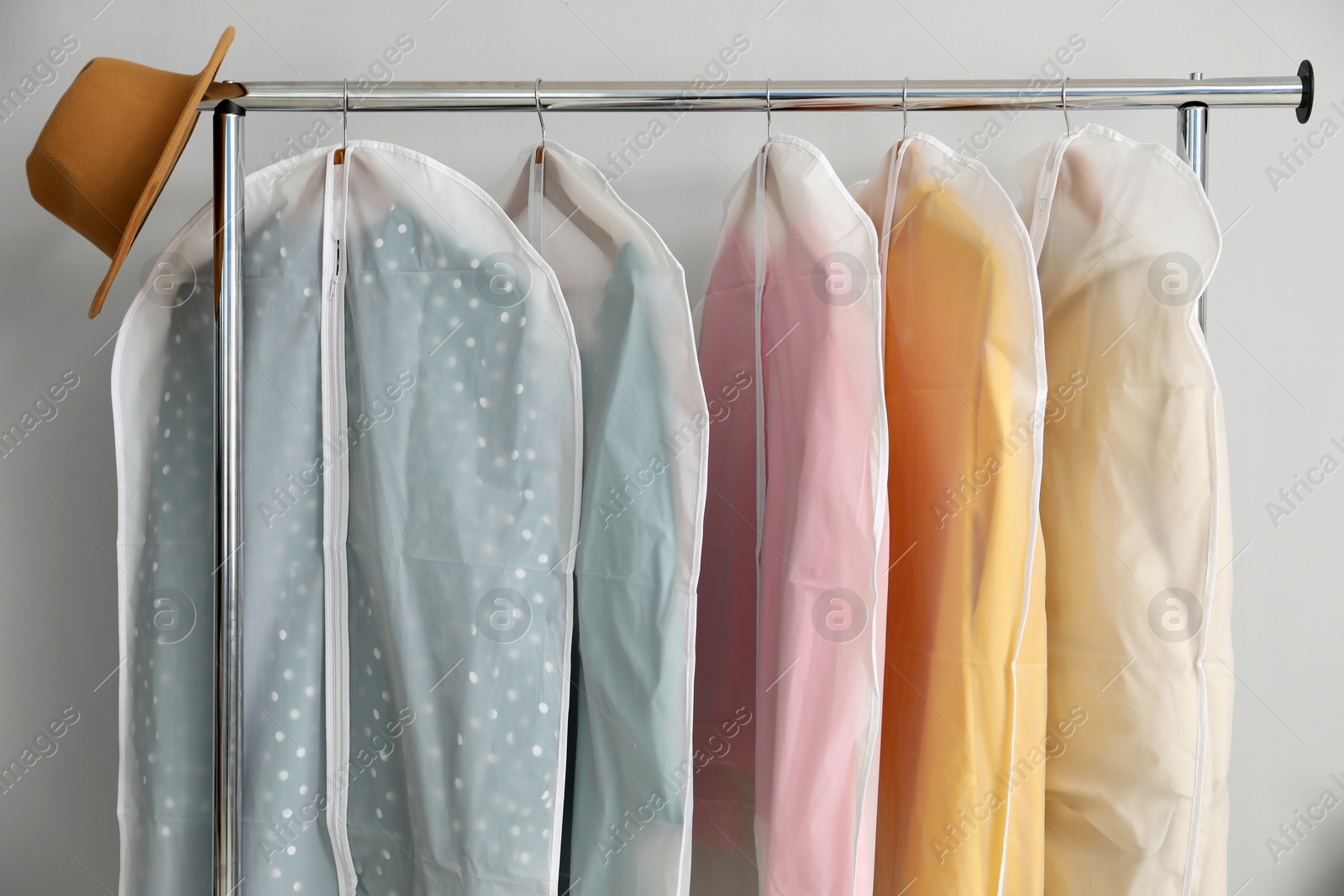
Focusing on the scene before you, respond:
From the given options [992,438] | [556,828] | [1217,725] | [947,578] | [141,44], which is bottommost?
[556,828]

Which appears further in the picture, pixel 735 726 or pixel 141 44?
pixel 141 44

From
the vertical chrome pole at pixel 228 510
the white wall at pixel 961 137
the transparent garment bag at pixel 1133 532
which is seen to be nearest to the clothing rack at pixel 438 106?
the vertical chrome pole at pixel 228 510

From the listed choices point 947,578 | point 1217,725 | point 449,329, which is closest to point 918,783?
point 947,578

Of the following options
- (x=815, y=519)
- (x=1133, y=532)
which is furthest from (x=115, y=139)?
(x=1133, y=532)

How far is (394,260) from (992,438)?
56 centimetres

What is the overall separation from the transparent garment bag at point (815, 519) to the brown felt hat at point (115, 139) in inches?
21.5

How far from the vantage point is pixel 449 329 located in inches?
30.2

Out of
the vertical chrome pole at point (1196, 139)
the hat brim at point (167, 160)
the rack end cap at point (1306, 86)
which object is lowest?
the hat brim at point (167, 160)

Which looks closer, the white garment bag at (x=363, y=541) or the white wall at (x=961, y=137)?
the white garment bag at (x=363, y=541)

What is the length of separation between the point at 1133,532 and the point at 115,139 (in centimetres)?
100

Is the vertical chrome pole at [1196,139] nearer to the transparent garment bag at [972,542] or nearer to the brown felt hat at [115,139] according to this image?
the transparent garment bag at [972,542]

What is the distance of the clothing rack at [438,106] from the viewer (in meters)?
0.75

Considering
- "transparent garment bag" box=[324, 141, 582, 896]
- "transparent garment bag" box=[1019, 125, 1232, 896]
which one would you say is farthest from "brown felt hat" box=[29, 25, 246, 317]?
"transparent garment bag" box=[1019, 125, 1232, 896]

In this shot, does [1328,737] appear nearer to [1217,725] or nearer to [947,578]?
[1217,725]
